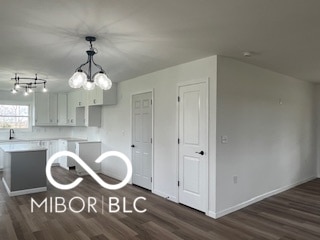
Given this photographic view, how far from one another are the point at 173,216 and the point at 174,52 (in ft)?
8.15

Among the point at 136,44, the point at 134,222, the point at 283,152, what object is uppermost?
the point at 136,44

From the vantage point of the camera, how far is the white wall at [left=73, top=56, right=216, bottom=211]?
148 inches

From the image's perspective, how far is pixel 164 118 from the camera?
462cm

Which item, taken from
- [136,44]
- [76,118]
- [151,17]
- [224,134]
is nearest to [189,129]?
[224,134]

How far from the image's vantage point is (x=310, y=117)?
19.8 feet

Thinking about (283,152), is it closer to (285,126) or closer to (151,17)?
(285,126)

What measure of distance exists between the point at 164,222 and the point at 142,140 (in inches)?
82.4

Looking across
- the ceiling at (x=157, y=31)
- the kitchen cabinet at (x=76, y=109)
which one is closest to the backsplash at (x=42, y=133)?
the kitchen cabinet at (x=76, y=109)

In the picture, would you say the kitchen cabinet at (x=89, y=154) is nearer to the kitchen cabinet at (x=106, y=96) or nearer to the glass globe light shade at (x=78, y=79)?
the kitchen cabinet at (x=106, y=96)

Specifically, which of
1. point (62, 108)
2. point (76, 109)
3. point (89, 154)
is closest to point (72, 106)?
point (76, 109)

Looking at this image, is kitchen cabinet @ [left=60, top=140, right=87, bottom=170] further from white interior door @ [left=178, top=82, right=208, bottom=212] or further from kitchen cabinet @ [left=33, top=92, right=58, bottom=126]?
white interior door @ [left=178, top=82, right=208, bottom=212]

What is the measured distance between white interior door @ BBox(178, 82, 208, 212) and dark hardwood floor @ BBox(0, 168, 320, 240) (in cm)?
26

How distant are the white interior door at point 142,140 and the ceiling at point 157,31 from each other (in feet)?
3.64

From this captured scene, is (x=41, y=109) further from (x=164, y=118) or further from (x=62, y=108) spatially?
(x=164, y=118)
